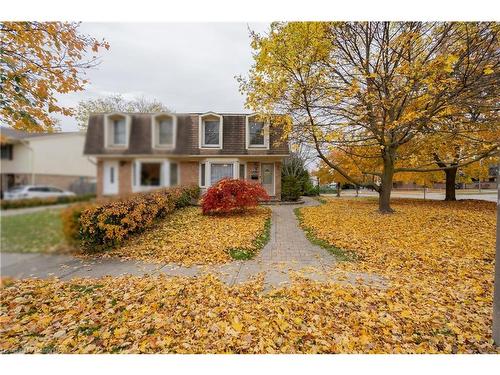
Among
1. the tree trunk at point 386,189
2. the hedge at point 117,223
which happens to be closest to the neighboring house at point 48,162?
the hedge at point 117,223

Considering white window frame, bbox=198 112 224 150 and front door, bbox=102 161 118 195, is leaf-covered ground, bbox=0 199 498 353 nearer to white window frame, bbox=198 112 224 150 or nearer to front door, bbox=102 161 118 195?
front door, bbox=102 161 118 195

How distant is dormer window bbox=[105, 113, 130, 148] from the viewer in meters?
1.33

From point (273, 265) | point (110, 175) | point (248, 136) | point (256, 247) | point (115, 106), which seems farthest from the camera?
point (256, 247)

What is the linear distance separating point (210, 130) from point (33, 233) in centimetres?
154

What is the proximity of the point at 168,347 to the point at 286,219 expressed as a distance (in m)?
2.54

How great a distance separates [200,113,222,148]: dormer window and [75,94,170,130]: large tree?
1.45 feet

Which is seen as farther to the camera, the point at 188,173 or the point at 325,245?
the point at 325,245

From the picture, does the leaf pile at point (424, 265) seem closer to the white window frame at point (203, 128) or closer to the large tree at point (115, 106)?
the white window frame at point (203, 128)

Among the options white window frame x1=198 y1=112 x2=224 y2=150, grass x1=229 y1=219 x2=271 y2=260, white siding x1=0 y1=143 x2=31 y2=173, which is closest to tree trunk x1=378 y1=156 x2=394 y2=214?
grass x1=229 y1=219 x2=271 y2=260

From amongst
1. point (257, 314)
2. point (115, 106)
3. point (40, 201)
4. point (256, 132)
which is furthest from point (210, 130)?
point (257, 314)

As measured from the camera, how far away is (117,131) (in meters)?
1.39

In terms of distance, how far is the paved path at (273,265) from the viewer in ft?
10.1

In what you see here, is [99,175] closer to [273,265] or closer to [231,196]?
[231,196]

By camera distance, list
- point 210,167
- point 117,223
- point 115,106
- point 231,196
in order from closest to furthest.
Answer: point 115,106 < point 210,167 < point 231,196 < point 117,223
